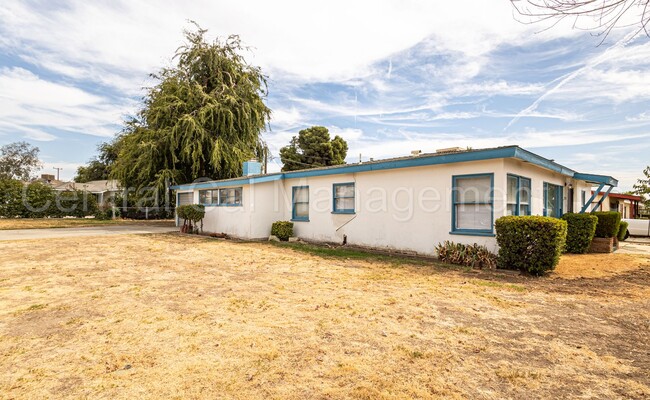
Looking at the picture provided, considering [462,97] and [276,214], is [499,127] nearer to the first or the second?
[462,97]

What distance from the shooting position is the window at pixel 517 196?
9.18 meters

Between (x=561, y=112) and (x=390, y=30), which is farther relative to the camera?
(x=561, y=112)

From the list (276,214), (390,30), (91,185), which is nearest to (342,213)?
(276,214)

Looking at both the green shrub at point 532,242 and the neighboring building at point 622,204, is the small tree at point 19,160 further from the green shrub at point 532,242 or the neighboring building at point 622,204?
the neighboring building at point 622,204

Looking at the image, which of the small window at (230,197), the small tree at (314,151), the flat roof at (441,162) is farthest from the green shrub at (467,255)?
the small tree at (314,151)

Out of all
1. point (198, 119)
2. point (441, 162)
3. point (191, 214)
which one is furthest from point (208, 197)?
point (441, 162)

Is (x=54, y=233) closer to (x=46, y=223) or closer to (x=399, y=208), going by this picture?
(x=46, y=223)

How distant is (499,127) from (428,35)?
8047 millimetres

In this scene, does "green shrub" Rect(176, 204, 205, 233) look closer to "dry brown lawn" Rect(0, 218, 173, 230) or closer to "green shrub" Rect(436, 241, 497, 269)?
"dry brown lawn" Rect(0, 218, 173, 230)

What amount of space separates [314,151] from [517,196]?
34239 millimetres

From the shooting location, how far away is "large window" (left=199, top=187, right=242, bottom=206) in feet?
51.5

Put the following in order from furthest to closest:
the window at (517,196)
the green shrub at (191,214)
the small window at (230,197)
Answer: the green shrub at (191,214) → the small window at (230,197) → the window at (517,196)

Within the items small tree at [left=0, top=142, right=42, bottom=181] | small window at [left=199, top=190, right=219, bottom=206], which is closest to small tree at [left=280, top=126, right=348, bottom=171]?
small window at [left=199, top=190, right=219, bottom=206]

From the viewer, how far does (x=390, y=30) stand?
31.9 ft
